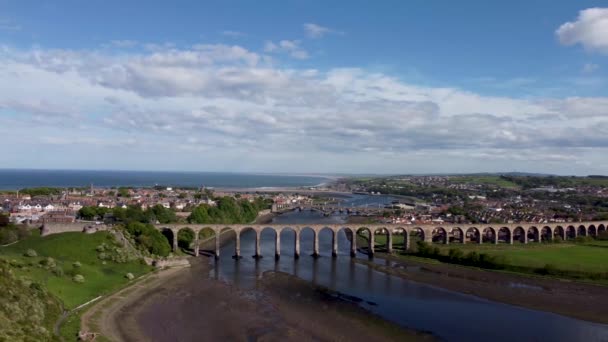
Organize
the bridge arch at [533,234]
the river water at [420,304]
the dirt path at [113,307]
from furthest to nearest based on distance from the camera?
the bridge arch at [533,234], the river water at [420,304], the dirt path at [113,307]

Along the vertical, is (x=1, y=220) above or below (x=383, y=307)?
above

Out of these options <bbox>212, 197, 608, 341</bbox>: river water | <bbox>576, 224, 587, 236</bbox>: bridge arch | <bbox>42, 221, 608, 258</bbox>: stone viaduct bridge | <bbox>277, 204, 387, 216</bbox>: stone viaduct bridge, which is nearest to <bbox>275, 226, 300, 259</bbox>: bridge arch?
<bbox>42, 221, 608, 258</bbox>: stone viaduct bridge

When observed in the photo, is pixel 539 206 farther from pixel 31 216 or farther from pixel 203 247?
pixel 31 216

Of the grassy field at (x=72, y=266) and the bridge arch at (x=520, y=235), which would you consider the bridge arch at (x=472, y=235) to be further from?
the grassy field at (x=72, y=266)

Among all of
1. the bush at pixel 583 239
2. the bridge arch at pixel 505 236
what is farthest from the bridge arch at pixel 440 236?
the bush at pixel 583 239

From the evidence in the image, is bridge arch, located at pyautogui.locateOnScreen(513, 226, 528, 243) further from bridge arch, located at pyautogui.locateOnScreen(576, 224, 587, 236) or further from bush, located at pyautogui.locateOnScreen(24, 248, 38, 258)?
bush, located at pyautogui.locateOnScreen(24, 248, 38, 258)

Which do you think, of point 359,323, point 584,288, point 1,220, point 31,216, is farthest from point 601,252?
point 31,216
